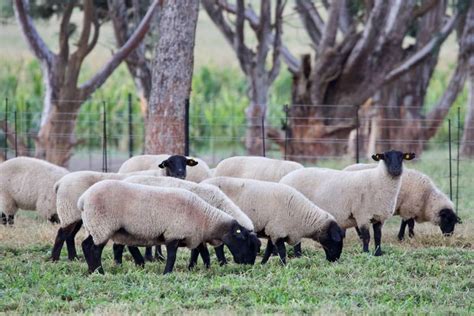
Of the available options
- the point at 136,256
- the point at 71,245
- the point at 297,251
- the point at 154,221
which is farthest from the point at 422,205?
the point at 71,245

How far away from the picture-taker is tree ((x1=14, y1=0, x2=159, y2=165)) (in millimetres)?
23750

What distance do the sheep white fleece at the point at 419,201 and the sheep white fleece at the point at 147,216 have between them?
419 centimetres

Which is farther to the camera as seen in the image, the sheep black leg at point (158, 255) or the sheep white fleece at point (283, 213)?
the sheep black leg at point (158, 255)

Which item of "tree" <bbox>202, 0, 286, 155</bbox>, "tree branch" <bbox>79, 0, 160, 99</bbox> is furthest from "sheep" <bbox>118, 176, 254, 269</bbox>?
"tree" <bbox>202, 0, 286, 155</bbox>

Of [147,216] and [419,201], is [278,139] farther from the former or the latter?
[147,216]

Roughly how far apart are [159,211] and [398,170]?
137 inches

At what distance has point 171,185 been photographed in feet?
41.9

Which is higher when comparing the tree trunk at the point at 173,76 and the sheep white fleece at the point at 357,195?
the tree trunk at the point at 173,76

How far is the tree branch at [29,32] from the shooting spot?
23844mm

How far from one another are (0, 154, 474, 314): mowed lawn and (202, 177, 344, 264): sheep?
258mm

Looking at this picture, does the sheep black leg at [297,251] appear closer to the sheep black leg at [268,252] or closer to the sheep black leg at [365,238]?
the sheep black leg at [268,252]

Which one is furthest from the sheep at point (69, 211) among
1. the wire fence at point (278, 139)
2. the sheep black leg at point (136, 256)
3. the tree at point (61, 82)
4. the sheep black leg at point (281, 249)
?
the tree at point (61, 82)

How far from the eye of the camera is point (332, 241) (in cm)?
1268

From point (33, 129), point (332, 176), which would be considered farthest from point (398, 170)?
point (33, 129)
